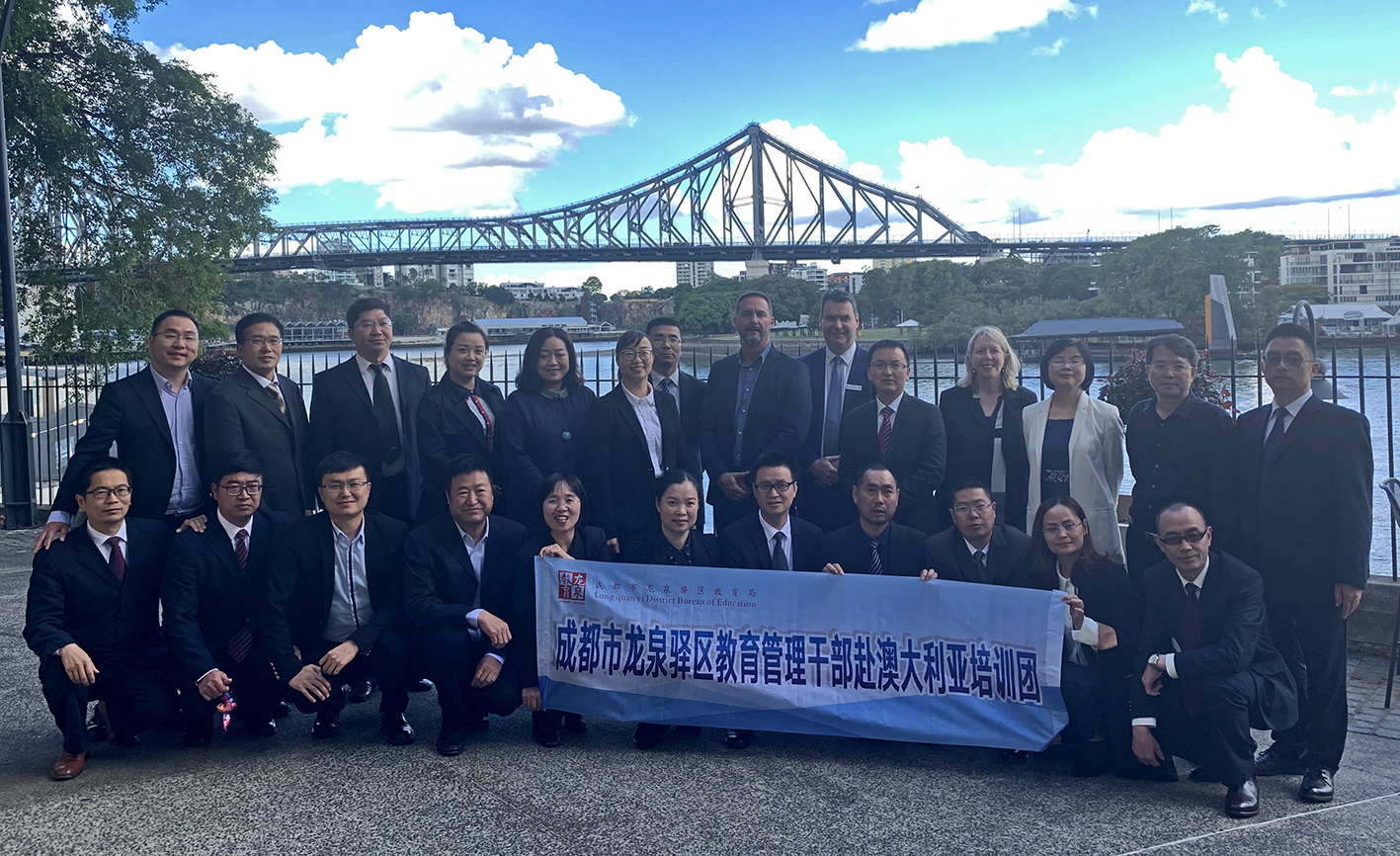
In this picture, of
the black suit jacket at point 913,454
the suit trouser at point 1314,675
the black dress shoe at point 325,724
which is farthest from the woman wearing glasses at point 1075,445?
the black dress shoe at point 325,724

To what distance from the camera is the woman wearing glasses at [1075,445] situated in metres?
4.55

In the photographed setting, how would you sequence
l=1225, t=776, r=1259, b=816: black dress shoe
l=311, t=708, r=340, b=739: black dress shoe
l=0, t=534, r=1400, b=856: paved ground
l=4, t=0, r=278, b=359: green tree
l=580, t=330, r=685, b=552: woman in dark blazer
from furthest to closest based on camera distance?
l=4, t=0, r=278, b=359: green tree < l=580, t=330, r=685, b=552: woman in dark blazer < l=311, t=708, r=340, b=739: black dress shoe < l=1225, t=776, r=1259, b=816: black dress shoe < l=0, t=534, r=1400, b=856: paved ground

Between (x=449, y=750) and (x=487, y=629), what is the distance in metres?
0.49

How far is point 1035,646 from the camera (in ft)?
12.7

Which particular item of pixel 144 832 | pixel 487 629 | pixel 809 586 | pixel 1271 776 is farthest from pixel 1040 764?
pixel 144 832

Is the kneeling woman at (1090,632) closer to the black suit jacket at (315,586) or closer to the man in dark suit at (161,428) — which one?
the black suit jacket at (315,586)

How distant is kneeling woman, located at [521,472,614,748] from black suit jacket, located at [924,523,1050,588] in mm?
1422

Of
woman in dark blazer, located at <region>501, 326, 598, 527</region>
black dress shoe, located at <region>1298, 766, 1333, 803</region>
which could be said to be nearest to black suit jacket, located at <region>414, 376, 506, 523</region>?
woman in dark blazer, located at <region>501, 326, 598, 527</region>

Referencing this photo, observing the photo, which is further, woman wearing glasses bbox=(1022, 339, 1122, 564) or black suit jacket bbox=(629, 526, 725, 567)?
woman wearing glasses bbox=(1022, 339, 1122, 564)

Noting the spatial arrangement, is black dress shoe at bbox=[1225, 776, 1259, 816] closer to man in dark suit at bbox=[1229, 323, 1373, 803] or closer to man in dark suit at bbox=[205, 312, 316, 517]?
man in dark suit at bbox=[1229, 323, 1373, 803]

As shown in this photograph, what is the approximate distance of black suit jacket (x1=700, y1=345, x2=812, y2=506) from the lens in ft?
16.9

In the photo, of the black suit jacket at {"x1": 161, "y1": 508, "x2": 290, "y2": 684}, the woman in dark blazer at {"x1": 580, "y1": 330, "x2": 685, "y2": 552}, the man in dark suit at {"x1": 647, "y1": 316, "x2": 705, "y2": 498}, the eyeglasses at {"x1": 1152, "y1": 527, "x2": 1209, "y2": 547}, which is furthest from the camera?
the man in dark suit at {"x1": 647, "y1": 316, "x2": 705, "y2": 498}

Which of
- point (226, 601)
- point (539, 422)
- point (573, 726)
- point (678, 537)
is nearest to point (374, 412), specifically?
point (539, 422)

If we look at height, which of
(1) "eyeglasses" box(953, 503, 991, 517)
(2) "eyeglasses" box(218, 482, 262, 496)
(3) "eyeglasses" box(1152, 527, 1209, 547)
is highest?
(2) "eyeglasses" box(218, 482, 262, 496)
